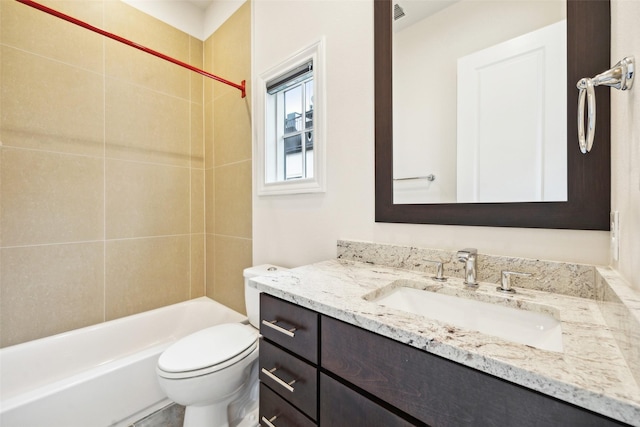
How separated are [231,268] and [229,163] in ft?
2.63

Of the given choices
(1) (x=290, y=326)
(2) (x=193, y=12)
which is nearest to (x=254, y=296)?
(1) (x=290, y=326)

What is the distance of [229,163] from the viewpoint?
202cm

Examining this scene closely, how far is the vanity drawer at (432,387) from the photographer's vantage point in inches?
16.6

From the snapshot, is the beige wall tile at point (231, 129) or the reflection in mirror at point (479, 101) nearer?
the reflection in mirror at point (479, 101)

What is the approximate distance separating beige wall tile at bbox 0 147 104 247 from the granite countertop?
1526 millimetres

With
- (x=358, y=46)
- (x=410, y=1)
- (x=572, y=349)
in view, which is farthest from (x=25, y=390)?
(x=410, y=1)

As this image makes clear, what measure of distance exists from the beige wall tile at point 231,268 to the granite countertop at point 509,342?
3.42 ft

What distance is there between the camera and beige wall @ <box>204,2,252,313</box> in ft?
6.17

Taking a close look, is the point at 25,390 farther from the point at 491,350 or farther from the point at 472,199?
the point at 472,199

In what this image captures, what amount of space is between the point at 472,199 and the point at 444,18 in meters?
0.74

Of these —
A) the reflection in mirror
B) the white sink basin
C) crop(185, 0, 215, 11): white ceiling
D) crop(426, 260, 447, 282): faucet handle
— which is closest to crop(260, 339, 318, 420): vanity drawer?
the white sink basin

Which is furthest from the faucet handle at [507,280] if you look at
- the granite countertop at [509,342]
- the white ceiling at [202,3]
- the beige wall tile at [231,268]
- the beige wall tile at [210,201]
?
the white ceiling at [202,3]

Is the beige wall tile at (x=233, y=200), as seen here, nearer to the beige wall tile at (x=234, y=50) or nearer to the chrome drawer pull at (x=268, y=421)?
the beige wall tile at (x=234, y=50)

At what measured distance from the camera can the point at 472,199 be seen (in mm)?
973
